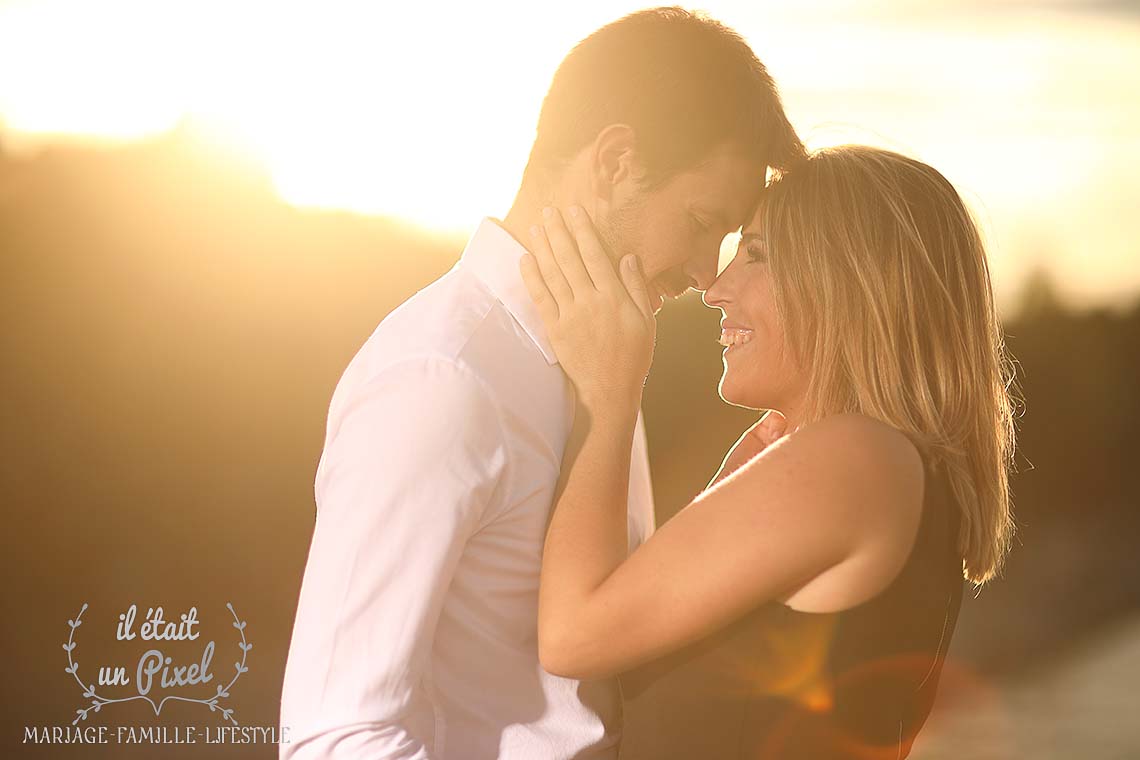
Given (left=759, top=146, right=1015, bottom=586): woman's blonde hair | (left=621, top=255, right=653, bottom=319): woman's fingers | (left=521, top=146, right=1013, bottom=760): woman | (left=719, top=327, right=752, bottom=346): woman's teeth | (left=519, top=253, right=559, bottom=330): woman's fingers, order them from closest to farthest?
(left=521, top=146, right=1013, bottom=760): woman → (left=519, top=253, right=559, bottom=330): woman's fingers → (left=621, top=255, right=653, bottom=319): woman's fingers → (left=759, top=146, right=1015, bottom=586): woman's blonde hair → (left=719, top=327, right=752, bottom=346): woman's teeth

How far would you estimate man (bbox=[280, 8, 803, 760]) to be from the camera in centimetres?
216

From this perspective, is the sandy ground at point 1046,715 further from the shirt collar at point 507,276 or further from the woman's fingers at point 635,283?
the shirt collar at point 507,276

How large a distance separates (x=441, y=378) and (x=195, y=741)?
7.35m

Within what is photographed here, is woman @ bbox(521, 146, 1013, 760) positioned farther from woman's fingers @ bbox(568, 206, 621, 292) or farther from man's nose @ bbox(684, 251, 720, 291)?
man's nose @ bbox(684, 251, 720, 291)

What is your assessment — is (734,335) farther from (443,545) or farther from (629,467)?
(443,545)

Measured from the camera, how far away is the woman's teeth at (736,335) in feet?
10.2

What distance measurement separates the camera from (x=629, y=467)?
2.68 m

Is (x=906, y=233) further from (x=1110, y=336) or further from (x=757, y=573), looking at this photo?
(x=1110, y=336)

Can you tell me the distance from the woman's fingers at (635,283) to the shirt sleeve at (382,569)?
2.06ft

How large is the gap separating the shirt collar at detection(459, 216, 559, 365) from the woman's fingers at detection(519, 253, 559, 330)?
13 millimetres

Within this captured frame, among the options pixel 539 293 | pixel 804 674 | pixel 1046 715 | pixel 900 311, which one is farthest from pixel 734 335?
pixel 1046 715

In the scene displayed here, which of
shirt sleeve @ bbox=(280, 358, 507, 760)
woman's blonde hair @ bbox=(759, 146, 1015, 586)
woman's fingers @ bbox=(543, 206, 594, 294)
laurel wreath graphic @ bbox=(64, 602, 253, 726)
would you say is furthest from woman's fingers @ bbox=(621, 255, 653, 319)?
laurel wreath graphic @ bbox=(64, 602, 253, 726)

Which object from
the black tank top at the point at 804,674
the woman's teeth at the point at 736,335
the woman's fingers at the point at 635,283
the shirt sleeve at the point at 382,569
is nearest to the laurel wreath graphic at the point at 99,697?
the woman's teeth at the point at 736,335

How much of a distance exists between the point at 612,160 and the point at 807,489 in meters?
0.84
